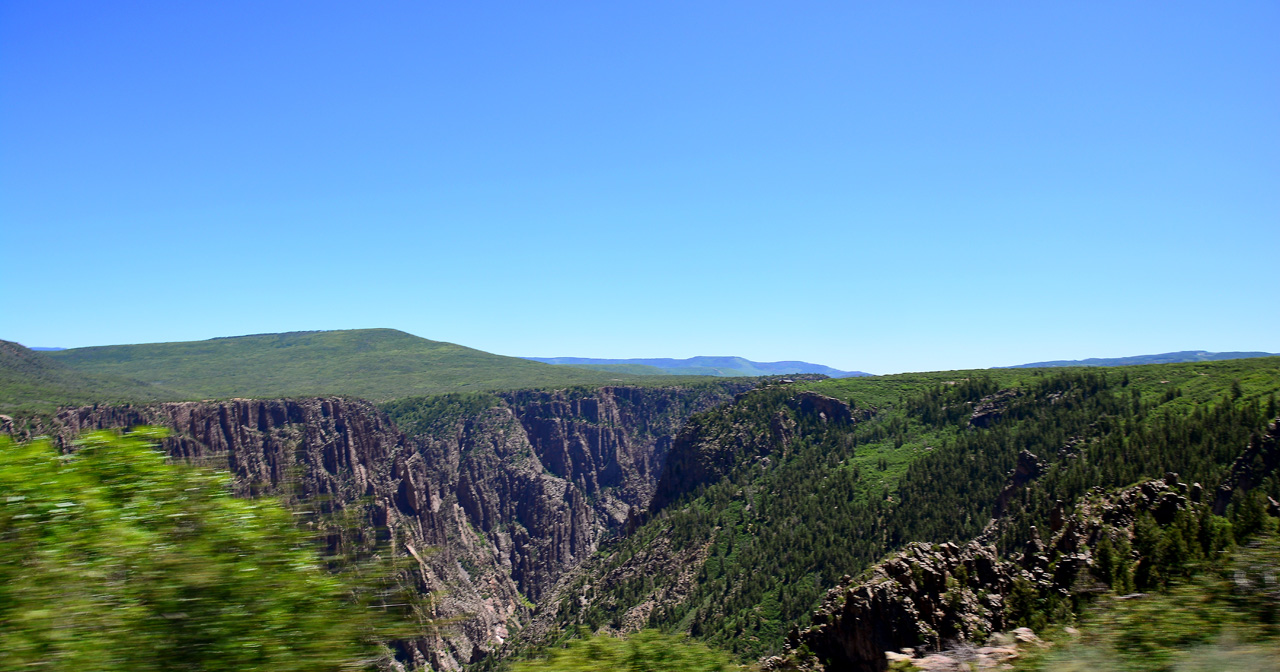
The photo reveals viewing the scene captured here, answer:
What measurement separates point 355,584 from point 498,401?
561 ft

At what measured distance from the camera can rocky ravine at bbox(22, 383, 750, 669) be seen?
93.2 meters

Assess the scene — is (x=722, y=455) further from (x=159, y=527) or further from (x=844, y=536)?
(x=159, y=527)

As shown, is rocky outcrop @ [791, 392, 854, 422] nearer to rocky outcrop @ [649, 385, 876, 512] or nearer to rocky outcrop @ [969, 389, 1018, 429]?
rocky outcrop @ [649, 385, 876, 512]

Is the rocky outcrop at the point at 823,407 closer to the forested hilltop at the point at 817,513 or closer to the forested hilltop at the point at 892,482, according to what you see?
the forested hilltop at the point at 892,482

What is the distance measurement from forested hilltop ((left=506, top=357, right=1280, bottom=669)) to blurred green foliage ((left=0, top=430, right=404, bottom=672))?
22.9 metres

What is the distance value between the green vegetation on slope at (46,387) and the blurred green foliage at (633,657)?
3971 inches

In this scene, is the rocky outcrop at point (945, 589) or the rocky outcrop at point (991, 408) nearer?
the rocky outcrop at point (945, 589)

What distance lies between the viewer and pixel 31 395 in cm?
10244

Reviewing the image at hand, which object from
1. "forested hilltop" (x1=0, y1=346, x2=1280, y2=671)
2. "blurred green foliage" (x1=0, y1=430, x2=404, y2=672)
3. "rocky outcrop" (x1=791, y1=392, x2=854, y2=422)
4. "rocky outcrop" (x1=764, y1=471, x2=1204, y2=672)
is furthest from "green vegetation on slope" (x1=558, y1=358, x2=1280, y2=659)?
"blurred green foliage" (x1=0, y1=430, x2=404, y2=672)

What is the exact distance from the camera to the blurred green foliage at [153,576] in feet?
23.8

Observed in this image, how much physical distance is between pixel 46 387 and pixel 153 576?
145 m

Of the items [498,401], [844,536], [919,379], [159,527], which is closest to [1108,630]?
[159,527]

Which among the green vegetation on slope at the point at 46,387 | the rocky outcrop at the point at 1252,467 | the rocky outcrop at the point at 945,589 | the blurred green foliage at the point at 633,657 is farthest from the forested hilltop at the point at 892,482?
the green vegetation on slope at the point at 46,387

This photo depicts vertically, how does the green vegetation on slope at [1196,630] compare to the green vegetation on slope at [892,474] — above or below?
above
